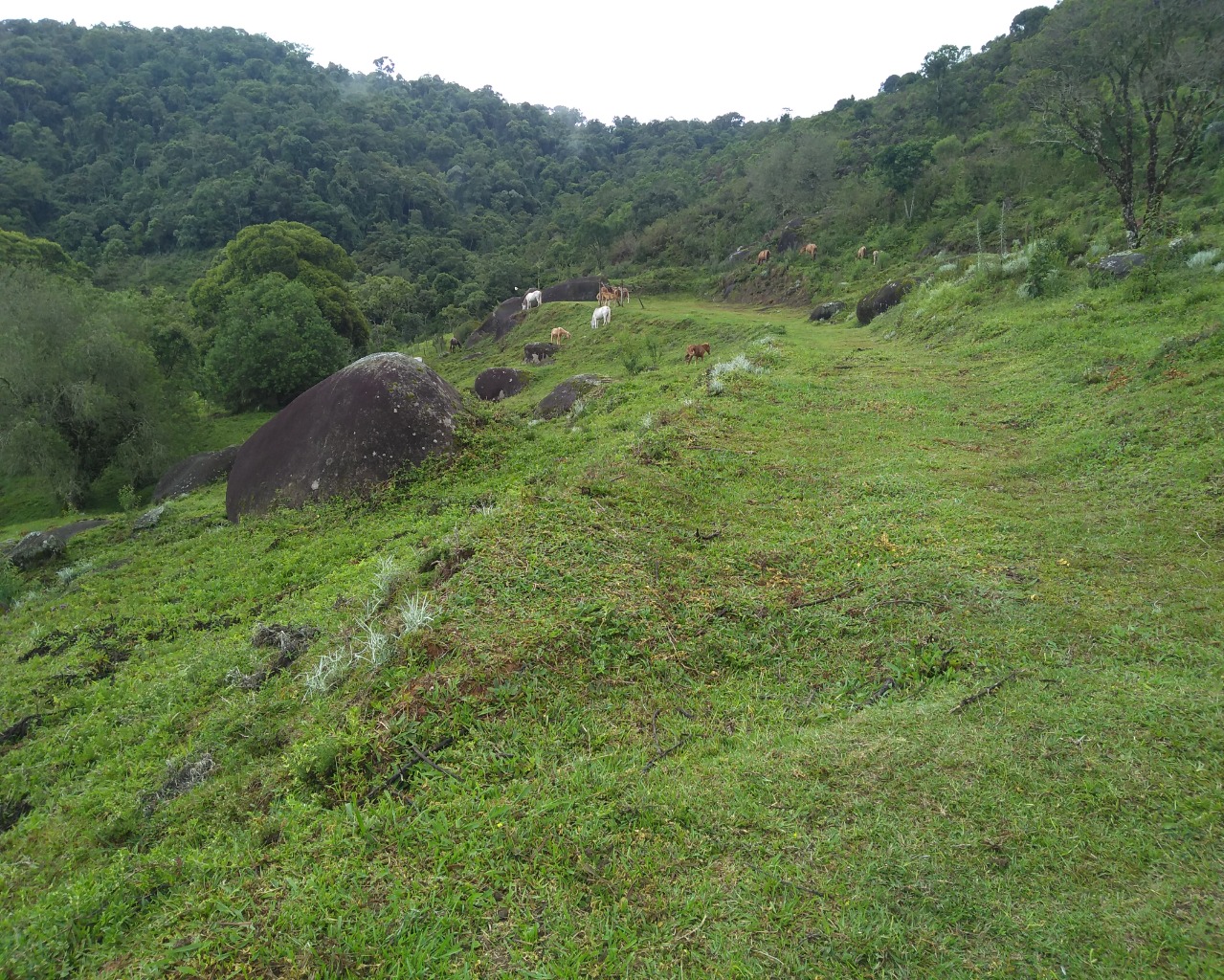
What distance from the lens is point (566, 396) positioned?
16.9 metres

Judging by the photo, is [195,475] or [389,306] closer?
[195,475]

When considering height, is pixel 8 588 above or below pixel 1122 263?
below

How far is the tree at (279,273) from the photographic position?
3316 cm

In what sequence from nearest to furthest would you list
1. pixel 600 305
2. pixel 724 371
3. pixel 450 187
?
pixel 724 371 < pixel 600 305 < pixel 450 187

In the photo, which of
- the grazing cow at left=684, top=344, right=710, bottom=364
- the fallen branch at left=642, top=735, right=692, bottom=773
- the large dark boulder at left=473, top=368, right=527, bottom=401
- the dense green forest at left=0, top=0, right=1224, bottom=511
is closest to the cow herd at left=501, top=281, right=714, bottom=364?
the large dark boulder at left=473, top=368, right=527, bottom=401

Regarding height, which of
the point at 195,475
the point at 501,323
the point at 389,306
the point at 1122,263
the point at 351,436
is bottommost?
the point at 195,475

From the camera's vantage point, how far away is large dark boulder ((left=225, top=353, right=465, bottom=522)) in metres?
10.2

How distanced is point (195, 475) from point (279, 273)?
63.9ft

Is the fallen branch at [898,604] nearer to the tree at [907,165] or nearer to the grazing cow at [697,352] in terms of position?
the grazing cow at [697,352]

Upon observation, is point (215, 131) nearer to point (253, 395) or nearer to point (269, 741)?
point (253, 395)

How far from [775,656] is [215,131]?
327ft

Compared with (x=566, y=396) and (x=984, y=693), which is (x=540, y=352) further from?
(x=984, y=693)

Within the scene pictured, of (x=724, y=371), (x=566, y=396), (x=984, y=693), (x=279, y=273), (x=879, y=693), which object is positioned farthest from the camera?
(x=279, y=273)

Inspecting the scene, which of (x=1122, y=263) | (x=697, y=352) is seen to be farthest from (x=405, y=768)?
(x=697, y=352)
